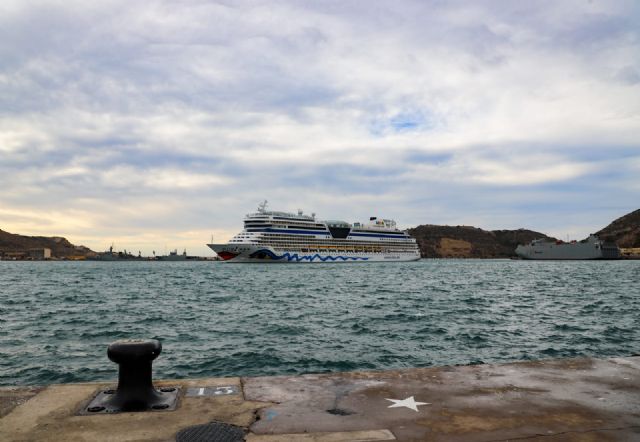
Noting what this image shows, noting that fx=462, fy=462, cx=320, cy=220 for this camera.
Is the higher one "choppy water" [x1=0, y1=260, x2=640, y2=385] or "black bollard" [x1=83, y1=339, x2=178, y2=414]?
"black bollard" [x1=83, y1=339, x2=178, y2=414]

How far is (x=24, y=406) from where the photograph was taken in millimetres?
4461

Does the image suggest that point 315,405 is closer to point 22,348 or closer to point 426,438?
point 426,438

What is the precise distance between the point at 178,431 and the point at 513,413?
118 inches

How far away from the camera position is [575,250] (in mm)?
138375

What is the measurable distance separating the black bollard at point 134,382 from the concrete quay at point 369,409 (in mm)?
160

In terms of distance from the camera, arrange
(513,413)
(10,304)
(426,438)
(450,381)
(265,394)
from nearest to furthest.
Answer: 1. (426,438)
2. (513,413)
3. (265,394)
4. (450,381)
5. (10,304)

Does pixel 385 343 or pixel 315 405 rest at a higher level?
pixel 315 405

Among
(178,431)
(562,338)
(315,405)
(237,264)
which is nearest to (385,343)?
(562,338)

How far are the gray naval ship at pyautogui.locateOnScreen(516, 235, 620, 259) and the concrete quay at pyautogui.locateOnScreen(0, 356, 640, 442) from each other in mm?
149968

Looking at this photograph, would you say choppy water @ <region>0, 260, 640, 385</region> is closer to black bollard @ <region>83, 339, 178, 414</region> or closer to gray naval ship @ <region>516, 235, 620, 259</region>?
black bollard @ <region>83, 339, 178, 414</region>

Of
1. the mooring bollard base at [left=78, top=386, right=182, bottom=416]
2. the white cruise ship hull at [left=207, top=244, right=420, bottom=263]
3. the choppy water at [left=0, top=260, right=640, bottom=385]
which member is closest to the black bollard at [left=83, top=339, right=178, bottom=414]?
the mooring bollard base at [left=78, top=386, right=182, bottom=416]

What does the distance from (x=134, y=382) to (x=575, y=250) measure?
155 metres

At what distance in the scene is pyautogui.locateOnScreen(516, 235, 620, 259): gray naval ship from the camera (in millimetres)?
137875

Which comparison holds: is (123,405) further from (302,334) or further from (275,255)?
(275,255)
